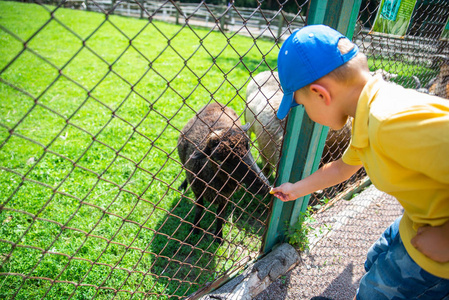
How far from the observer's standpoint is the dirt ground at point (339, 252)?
2.58m

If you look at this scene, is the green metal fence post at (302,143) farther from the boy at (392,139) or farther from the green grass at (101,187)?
the boy at (392,139)

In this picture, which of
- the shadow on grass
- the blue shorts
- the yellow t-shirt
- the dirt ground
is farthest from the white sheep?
the yellow t-shirt

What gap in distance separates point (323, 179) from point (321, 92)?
2.27ft

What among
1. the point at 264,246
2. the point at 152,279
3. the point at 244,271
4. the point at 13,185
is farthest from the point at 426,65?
the point at 13,185

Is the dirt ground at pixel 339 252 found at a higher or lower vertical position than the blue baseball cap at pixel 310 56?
lower

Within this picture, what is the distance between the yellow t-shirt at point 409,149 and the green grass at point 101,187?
2.67 feet

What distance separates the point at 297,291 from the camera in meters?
2.57

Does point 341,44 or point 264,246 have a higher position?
point 341,44

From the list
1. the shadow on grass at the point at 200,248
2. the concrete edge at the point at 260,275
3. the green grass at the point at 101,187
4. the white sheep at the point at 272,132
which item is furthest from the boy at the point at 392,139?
the white sheep at the point at 272,132

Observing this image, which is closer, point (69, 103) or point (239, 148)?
point (239, 148)

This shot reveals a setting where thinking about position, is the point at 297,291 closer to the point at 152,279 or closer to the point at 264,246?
the point at 264,246

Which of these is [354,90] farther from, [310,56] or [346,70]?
[310,56]

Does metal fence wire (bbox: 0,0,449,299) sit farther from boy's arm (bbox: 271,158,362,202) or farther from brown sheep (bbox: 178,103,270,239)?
boy's arm (bbox: 271,158,362,202)

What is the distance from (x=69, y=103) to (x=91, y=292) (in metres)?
4.87
